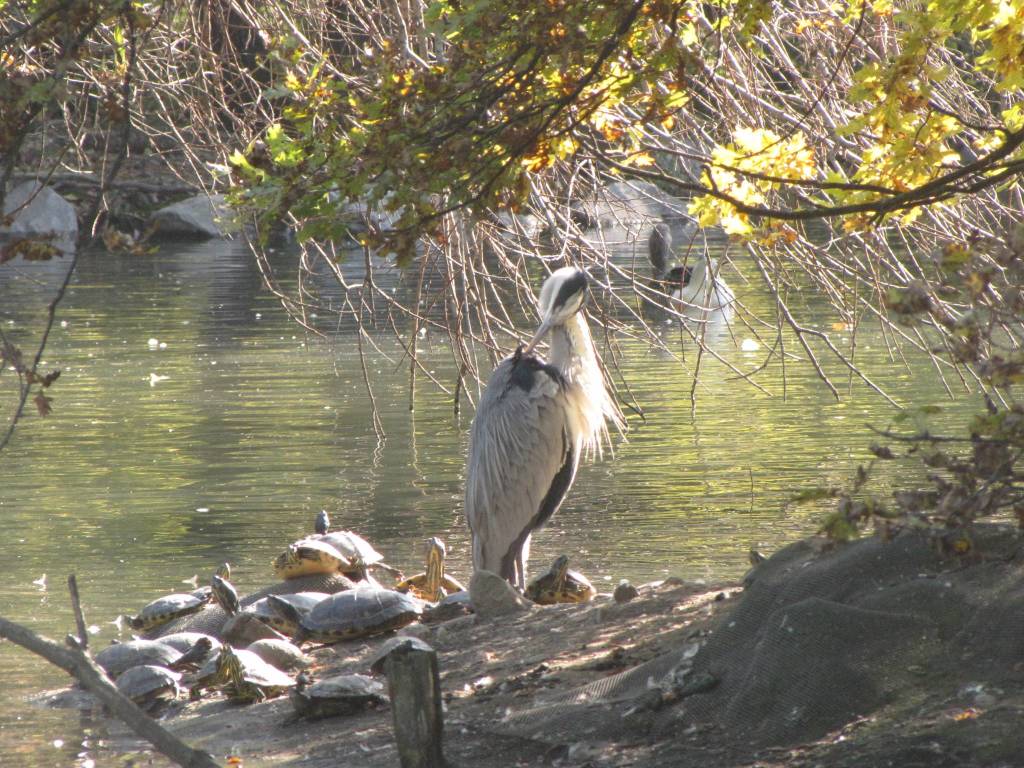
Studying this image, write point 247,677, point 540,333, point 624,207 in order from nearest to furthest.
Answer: point 247,677
point 540,333
point 624,207

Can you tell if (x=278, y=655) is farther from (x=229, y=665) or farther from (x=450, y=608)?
(x=450, y=608)

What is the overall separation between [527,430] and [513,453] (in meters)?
0.16

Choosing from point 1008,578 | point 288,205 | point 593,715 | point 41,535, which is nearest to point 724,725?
point 593,715

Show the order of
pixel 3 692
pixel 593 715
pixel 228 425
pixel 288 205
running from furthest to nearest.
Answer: pixel 228 425 < pixel 3 692 < pixel 593 715 < pixel 288 205

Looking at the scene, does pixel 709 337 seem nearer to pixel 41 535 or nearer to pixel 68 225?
pixel 41 535

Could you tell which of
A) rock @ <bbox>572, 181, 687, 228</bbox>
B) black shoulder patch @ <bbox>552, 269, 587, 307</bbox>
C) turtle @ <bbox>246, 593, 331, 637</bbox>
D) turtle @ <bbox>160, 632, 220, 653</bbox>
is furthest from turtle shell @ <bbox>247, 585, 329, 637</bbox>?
rock @ <bbox>572, 181, 687, 228</bbox>

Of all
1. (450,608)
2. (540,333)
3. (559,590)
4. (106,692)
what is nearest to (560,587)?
(559,590)

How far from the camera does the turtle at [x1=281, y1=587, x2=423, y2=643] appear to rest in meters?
8.02

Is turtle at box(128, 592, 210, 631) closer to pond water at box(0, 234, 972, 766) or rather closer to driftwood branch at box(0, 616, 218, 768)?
pond water at box(0, 234, 972, 766)

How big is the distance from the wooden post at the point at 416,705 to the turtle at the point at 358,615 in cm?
280

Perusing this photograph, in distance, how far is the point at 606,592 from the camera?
8.68m

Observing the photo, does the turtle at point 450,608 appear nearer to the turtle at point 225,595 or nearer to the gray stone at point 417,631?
the gray stone at point 417,631

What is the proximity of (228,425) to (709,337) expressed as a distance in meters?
7.73

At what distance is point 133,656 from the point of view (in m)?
7.55
